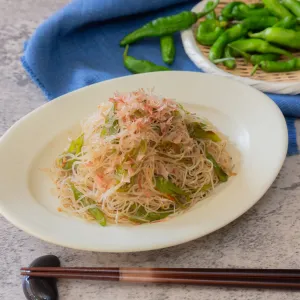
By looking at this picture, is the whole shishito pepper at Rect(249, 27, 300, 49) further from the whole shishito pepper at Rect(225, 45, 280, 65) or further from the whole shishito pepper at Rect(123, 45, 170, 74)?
the whole shishito pepper at Rect(123, 45, 170, 74)

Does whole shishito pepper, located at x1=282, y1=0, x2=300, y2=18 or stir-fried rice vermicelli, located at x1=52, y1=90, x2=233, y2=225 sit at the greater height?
stir-fried rice vermicelli, located at x1=52, y1=90, x2=233, y2=225

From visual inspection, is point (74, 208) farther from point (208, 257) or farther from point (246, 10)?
point (246, 10)

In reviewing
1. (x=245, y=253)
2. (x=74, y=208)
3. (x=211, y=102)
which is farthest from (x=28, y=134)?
(x=245, y=253)

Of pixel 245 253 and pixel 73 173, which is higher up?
pixel 73 173

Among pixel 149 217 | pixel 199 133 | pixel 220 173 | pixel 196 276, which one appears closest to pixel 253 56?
pixel 199 133

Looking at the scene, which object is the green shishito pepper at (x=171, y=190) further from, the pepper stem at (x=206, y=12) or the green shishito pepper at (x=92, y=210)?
the pepper stem at (x=206, y=12)

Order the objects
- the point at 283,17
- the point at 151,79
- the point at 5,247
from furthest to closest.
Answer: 1. the point at 283,17
2. the point at 151,79
3. the point at 5,247

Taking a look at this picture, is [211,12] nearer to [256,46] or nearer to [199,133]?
[256,46]

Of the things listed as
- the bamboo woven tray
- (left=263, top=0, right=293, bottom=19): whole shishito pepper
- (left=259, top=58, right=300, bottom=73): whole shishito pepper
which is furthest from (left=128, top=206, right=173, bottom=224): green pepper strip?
(left=263, top=0, right=293, bottom=19): whole shishito pepper
